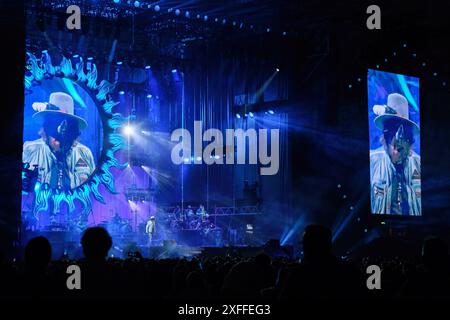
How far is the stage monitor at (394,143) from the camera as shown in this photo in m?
18.5

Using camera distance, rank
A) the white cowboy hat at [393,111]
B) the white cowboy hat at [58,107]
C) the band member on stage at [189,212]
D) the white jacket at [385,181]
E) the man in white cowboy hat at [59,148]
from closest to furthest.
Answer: the white jacket at [385,181] → the white cowboy hat at [393,111] → the man in white cowboy hat at [59,148] → the white cowboy hat at [58,107] → the band member on stage at [189,212]

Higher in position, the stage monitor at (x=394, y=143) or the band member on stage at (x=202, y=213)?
the stage monitor at (x=394, y=143)

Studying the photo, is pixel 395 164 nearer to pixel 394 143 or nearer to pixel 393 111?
pixel 394 143

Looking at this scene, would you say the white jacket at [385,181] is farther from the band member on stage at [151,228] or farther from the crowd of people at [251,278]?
the crowd of people at [251,278]

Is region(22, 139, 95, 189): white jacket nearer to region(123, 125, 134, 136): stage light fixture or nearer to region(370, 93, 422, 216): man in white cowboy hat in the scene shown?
region(123, 125, 134, 136): stage light fixture

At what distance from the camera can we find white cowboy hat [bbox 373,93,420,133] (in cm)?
1862

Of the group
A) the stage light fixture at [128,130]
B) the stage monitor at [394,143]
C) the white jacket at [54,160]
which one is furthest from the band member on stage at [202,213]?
the stage monitor at [394,143]

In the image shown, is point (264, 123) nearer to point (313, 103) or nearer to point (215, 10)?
point (313, 103)

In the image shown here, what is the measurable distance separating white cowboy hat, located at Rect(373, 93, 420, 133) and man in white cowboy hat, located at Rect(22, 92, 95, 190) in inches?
321

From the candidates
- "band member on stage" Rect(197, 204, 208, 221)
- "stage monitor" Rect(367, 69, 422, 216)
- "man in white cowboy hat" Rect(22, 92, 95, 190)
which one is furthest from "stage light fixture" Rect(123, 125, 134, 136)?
"stage monitor" Rect(367, 69, 422, 216)

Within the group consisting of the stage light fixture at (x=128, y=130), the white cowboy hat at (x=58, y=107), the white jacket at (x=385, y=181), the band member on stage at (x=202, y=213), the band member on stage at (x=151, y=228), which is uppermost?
the white cowboy hat at (x=58, y=107)

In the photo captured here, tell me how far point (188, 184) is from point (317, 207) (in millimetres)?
5089

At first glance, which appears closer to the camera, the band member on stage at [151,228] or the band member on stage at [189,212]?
the band member on stage at [151,228]
